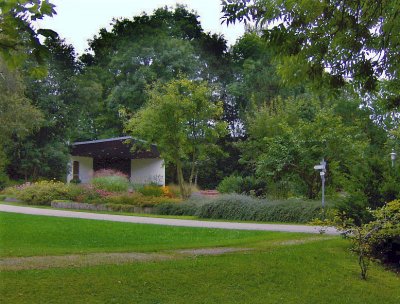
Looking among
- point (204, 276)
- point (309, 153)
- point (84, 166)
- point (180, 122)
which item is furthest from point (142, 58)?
point (204, 276)

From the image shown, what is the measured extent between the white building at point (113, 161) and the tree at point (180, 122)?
35.9 feet

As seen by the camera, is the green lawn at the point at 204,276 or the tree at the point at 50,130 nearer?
the green lawn at the point at 204,276

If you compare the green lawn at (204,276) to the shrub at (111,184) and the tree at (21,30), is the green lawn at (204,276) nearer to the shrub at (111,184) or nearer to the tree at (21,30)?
the tree at (21,30)

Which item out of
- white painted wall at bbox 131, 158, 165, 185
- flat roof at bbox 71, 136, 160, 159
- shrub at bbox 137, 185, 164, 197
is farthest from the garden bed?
white painted wall at bbox 131, 158, 165, 185

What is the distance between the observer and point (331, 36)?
6.74m

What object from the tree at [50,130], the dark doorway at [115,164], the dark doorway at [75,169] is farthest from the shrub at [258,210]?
the dark doorway at [115,164]

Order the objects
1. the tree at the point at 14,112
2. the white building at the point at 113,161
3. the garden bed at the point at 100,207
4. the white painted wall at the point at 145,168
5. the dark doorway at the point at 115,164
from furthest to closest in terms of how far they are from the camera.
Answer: the dark doorway at the point at 115,164
the white painted wall at the point at 145,168
the white building at the point at 113,161
the tree at the point at 14,112
the garden bed at the point at 100,207

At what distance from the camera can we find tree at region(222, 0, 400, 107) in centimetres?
625

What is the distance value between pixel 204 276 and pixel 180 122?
616 inches

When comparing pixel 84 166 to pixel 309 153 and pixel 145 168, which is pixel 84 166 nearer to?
pixel 145 168

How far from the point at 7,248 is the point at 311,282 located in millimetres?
5273

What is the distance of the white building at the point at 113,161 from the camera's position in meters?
35.4

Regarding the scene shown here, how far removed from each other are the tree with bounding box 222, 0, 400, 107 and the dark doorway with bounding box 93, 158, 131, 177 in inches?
1347

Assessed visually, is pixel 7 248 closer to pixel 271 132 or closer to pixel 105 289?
pixel 105 289
